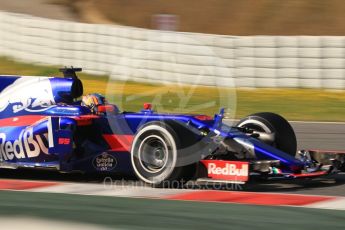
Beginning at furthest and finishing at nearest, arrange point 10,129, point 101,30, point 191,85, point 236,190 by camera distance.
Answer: point 101,30, point 191,85, point 10,129, point 236,190

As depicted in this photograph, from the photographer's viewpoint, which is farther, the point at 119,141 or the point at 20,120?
the point at 20,120

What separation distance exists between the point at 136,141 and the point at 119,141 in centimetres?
35

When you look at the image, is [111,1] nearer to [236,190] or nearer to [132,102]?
[132,102]

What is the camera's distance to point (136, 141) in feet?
23.3

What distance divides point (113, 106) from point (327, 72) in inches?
340

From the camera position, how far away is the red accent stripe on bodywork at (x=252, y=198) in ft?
19.7

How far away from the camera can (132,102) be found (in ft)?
49.1

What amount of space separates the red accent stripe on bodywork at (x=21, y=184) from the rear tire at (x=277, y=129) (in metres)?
2.15

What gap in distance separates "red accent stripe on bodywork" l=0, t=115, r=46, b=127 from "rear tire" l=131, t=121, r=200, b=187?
3.82 feet

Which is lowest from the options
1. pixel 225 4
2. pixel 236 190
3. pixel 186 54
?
pixel 236 190

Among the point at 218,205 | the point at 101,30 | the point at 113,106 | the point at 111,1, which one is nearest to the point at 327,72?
the point at 101,30

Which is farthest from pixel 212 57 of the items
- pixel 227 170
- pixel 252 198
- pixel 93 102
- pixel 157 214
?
pixel 157 214

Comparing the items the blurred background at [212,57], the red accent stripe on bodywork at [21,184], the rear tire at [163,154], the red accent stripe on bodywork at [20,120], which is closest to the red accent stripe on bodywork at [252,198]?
the rear tire at [163,154]
